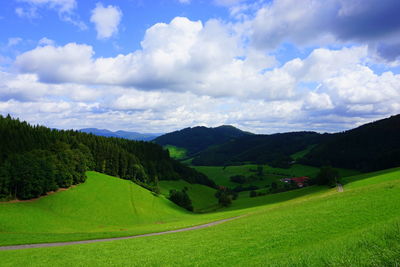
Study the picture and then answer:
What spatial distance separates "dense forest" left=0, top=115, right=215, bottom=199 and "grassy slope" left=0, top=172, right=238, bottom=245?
4806mm

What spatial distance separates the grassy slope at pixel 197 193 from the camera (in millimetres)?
130738

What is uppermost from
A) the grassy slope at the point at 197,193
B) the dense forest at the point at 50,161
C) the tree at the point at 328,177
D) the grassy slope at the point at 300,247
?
the dense forest at the point at 50,161

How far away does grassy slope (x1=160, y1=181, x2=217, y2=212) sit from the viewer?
131 m

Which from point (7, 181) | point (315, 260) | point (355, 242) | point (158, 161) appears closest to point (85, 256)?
point (315, 260)

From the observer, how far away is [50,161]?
81.0 meters

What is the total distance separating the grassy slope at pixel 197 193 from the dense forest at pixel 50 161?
9409 millimetres

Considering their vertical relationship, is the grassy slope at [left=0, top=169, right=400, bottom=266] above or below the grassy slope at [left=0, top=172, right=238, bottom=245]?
above

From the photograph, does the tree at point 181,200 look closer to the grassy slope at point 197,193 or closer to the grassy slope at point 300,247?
the grassy slope at point 197,193

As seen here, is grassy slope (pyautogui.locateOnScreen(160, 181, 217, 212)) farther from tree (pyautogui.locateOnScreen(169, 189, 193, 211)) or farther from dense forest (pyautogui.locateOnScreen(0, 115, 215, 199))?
tree (pyautogui.locateOnScreen(169, 189, 193, 211))

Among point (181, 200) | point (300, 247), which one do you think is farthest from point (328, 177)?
point (300, 247)

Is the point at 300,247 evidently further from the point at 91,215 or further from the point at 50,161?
the point at 50,161

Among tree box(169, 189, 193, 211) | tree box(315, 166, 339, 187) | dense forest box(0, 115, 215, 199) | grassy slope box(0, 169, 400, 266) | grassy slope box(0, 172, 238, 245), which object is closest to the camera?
grassy slope box(0, 169, 400, 266)

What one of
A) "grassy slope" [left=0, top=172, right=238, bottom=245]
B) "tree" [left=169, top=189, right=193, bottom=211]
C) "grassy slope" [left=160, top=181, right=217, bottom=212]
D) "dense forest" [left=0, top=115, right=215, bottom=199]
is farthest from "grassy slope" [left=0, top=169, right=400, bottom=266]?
"grassy slope" [left=160, top=181, right=217, bottom=212]

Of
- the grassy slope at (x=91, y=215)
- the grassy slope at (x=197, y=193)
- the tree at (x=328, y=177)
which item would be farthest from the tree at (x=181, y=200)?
the tree at (x=328, y=177)
